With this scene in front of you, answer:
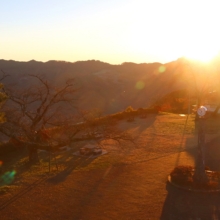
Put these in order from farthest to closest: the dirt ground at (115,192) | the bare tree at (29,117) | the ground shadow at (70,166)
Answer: the bare tree at (29,117), the ground shadow at (70,166), the dirt ground at (115,192)

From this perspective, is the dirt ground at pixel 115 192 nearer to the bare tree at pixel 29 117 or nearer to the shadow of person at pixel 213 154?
the shadow of person at pixel 213 154

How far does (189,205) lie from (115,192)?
2.52m

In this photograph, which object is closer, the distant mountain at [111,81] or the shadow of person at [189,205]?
the shadow of person at [189,205]

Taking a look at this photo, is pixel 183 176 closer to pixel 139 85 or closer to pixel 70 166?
pixel 70 166

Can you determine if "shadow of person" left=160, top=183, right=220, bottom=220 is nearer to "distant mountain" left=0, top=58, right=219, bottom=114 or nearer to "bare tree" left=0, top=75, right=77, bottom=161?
"bare tree" left=0, top=75, right=77, bottom=161

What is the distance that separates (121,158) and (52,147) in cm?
427

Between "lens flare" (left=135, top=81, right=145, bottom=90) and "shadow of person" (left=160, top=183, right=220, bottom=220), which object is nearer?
"shadow of person" (left=160, top=183, right=220, bottom=220)

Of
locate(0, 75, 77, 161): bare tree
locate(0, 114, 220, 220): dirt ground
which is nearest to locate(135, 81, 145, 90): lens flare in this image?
locate(0, 114, 220, 220): dirt ground

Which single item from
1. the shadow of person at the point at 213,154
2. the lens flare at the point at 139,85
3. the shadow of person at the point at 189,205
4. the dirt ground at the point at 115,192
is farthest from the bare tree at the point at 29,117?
the lens flare at the point at 139,85

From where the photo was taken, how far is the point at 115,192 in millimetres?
11297

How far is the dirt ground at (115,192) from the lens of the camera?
961 centimetres

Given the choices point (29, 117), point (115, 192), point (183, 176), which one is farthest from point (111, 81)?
point (115, 192)

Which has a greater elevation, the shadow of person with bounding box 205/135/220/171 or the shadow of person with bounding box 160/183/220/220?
the shadow of person with bounding box 205/135/220/171

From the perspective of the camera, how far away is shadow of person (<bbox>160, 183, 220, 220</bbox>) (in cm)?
933
